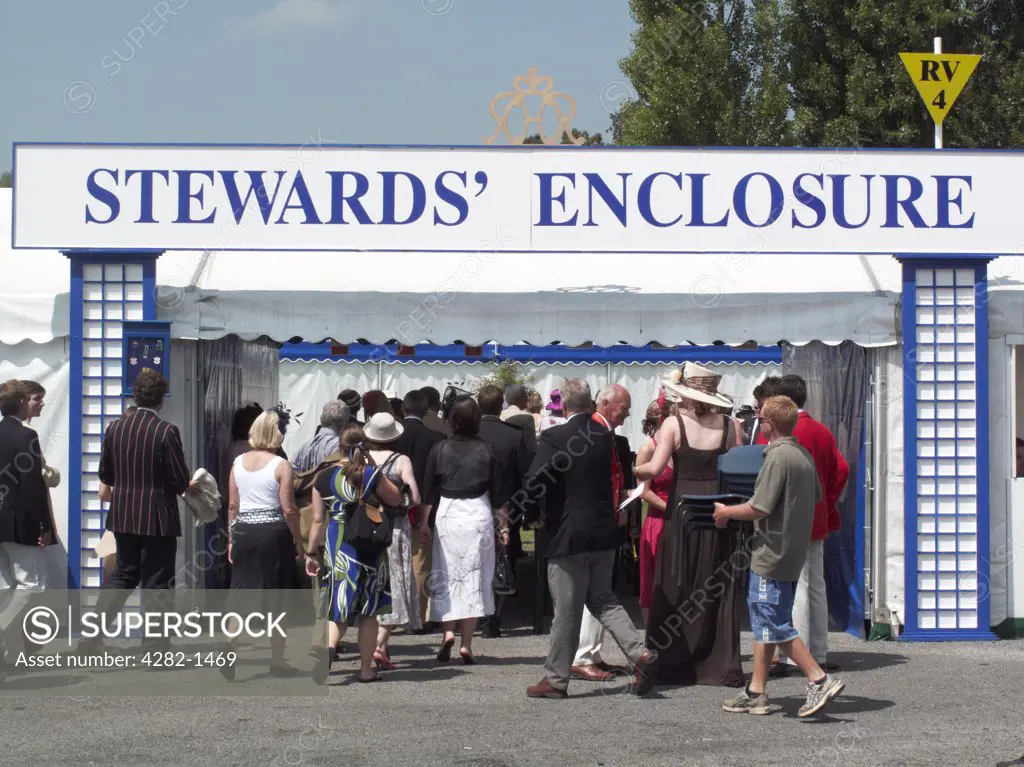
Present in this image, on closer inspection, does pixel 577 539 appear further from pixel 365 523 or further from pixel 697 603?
pixel 365 523

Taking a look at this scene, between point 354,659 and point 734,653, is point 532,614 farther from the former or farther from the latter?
point 734,653

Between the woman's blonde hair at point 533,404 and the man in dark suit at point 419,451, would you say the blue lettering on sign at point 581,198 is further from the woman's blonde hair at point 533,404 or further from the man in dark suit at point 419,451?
the woman's blonde hair at point 533,404

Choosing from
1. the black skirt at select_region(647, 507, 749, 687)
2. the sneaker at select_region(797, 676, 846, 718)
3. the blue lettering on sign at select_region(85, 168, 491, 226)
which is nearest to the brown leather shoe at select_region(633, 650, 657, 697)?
the black skirt at select_region(647, 507, 749, 687)

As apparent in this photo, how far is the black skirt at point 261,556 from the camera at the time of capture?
736 cm

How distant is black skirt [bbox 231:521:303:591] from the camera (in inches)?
290

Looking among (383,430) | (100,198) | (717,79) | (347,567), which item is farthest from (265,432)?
(717,79)

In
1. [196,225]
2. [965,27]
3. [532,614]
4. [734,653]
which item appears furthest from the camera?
[965,27]

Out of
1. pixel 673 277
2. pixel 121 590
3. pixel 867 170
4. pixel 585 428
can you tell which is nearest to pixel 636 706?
pixel 585 428

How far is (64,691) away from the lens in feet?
23.4

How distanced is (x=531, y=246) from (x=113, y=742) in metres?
4.29

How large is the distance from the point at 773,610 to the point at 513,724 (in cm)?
136

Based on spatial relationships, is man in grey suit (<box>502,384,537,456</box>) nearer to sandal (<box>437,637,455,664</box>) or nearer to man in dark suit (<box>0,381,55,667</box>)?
sandal (<box>437,637,455,664</box>)

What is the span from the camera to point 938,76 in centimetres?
1159

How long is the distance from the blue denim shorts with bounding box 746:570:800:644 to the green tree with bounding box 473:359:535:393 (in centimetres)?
962
